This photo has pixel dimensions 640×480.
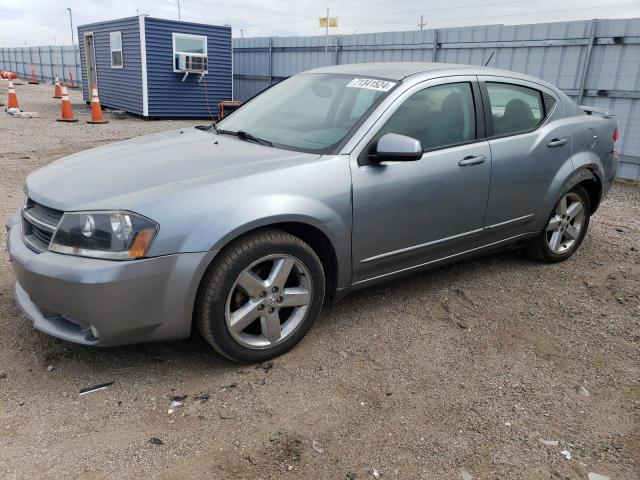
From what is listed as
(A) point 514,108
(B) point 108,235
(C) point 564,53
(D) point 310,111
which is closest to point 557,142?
(A) point 514,108

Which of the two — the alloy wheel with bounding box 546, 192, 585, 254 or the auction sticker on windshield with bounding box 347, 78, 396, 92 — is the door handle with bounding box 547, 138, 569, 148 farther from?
the auction sticker on windshield with bounding box 347, 78, 396, 92

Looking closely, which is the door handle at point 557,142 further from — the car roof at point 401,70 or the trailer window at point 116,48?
the trailer window at point 116,48

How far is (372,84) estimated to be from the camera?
3.54 meters

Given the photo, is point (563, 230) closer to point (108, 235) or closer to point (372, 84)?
point (372, 84)

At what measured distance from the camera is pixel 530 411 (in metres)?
2.70

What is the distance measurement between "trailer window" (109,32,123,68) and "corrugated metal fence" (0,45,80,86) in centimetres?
1554

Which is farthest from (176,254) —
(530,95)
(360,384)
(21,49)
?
(21,49)

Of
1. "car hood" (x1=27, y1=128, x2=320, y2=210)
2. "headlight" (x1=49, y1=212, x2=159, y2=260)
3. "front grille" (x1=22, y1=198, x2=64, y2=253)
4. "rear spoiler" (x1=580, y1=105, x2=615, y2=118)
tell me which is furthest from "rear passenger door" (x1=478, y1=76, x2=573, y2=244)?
"front grille" (x1=22, y1=198, x2=64, y2=253)

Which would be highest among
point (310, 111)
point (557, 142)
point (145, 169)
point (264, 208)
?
point (310, 111)

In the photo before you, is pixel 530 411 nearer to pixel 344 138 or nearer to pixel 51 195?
pixel 344 138

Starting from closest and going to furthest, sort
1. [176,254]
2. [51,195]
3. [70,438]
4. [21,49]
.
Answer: [70,438] < [176,254] < [51,195] < [21,49]

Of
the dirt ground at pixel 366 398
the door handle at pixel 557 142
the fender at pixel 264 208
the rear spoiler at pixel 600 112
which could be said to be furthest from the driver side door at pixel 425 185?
the rear spoiler at pixel 600 112

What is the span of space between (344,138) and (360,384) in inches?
56.4

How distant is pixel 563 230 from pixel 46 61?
38113 millimetres
